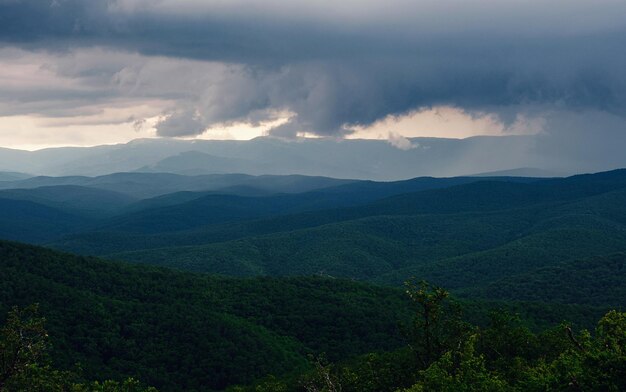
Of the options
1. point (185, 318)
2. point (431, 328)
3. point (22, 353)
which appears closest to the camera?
point (22, 353)

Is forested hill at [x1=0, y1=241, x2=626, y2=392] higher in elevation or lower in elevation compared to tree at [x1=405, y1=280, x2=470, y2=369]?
lower

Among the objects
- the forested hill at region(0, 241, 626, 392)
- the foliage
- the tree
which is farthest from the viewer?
the forested hill at region(0, 241, 626, 392)

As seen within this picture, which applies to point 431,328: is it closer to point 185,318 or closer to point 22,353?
point 22,353

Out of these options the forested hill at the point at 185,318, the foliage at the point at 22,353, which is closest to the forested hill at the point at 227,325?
the forested hill at the point at 185,318

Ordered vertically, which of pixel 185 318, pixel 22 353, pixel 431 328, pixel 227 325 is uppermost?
→ pixel 22 353

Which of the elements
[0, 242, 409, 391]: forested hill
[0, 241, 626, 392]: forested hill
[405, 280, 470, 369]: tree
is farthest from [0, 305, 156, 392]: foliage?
[0, 242, 409, 391]: forested hill

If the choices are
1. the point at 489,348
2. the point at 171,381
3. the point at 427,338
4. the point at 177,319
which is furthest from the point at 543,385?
the point at 177,319

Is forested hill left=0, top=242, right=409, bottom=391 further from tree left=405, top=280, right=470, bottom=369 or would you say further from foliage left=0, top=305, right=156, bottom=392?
foliage left=0, top=305, right=156, bottom=392

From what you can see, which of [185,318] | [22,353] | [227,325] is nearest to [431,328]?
Result: [22,353]

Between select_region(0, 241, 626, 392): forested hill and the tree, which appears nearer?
the tree

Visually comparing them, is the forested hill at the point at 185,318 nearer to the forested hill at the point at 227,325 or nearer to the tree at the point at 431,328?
the forested hill at the point at 227,325

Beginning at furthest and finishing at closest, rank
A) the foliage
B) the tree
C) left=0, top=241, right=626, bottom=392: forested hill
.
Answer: left=0, top=241, right=626, bottom=392: forested hill < the tree < the foliage

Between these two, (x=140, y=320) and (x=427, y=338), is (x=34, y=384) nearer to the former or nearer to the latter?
(x=427, y=338)

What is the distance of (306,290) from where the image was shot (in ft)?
525
